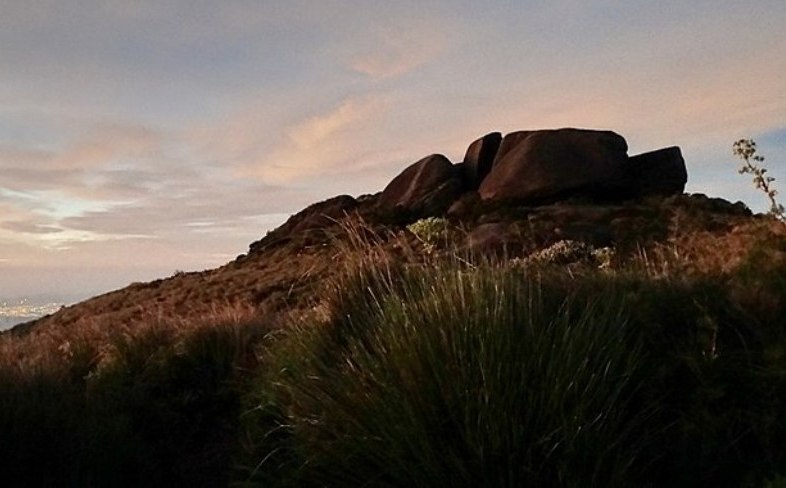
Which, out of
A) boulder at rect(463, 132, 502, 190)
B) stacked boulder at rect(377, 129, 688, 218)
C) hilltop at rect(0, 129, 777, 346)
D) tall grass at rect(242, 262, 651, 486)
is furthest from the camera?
boulder at rect(463, 132, 502, 190)

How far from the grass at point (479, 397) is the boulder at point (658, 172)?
2131cm

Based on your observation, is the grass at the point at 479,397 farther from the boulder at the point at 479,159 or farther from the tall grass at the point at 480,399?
the boulder at the point at 479,159

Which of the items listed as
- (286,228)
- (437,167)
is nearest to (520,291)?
(437,167)

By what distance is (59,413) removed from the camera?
770 centimetres

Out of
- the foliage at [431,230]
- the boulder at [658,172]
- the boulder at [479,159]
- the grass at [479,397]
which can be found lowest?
the grass at [479,397]

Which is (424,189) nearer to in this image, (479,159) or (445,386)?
(479,159)

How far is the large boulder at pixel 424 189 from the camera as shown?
3050 cm

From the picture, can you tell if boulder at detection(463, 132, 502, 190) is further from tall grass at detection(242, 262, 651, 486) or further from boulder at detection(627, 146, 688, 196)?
tall grass at detection(242, 262, 651, 486)

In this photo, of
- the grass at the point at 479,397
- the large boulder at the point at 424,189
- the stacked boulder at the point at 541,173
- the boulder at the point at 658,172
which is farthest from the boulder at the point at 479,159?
the grass at the point at 479,397

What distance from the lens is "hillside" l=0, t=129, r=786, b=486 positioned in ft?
17.7

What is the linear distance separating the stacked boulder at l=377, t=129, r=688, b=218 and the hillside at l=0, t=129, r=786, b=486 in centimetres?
1694

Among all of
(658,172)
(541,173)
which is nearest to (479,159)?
(541,173)

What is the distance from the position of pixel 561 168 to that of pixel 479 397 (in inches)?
932

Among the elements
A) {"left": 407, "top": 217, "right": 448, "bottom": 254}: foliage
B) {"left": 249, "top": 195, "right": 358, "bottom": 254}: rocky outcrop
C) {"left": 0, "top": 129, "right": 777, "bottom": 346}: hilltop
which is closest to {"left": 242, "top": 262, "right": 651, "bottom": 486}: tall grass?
{"left": 0, "top": 129, "right": 777, "bottom": 346}: hilltop
